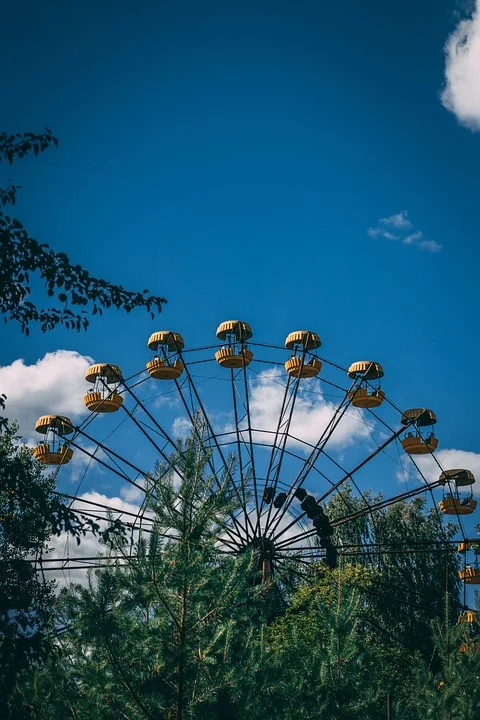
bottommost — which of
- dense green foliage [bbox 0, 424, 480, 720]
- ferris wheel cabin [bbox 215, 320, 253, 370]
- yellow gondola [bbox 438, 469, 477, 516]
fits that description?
dense green foliage [bbox 0, 424, 480, 720]

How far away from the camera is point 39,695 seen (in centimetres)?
596

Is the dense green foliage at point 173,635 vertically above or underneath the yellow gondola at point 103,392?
underneath

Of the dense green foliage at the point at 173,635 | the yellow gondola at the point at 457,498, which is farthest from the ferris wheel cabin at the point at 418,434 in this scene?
the dense green foliage at the point at 173,635

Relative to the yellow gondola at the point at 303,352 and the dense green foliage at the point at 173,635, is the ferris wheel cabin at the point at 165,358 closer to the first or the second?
the yellow gondola at the point at 303,352

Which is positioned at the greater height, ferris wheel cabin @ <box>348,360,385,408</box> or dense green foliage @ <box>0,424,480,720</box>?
ferris wheel cabin @ <box>348,360,385,408</box>

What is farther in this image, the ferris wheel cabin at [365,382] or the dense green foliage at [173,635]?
the ferris wheel cabin at [365,382]

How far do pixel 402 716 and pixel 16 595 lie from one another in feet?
13.2

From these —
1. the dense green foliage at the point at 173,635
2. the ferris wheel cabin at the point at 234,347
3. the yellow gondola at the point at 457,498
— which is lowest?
the dense green foliage at the point at 173,635

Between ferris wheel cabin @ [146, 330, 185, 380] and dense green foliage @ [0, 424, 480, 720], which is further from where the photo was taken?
ferris wheel cabin @ [146, 330, 185, 380]

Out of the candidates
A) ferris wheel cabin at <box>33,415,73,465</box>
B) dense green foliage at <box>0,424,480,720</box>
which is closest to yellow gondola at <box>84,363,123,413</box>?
ferris wheel cabin at <box>33,415,73,465</box>

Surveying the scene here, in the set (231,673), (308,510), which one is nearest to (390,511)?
(308,510)

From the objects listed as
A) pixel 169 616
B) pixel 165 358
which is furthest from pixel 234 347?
pixel 169 616

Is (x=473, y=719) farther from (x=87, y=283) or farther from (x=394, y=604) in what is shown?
(x=394, y=604)

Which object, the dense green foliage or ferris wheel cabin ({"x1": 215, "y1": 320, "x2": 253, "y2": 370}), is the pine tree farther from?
ferris wheel cabin ({"x1": 215, "y1": 320, "x2": 253, "y2": 370})
